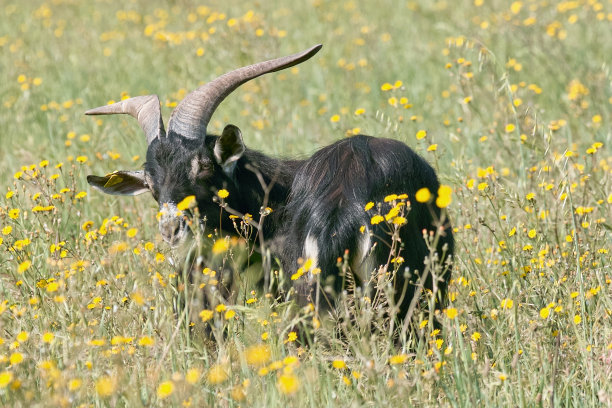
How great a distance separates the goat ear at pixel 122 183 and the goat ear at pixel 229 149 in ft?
1.77

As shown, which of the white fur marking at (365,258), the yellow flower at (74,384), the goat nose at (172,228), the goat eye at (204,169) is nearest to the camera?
the yellow flower at (74,384)

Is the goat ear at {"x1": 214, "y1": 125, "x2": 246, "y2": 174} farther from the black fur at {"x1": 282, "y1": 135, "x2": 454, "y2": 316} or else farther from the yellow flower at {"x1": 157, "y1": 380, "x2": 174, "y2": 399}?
the yellow flower at {"x1": 157, "y1": 380, "x2": 174, "y2": 399}

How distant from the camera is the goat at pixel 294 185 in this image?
3975 mm

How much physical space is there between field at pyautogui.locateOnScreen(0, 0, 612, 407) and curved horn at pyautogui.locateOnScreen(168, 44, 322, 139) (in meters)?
0.57

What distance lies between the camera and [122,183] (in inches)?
202

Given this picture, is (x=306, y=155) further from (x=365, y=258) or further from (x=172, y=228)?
(x=365, y=258)

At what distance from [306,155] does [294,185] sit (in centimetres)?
98

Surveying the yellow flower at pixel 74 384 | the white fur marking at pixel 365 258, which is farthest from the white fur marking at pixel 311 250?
the yellow flower at pixel 74 384

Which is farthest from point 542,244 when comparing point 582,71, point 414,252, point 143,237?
point 582,71

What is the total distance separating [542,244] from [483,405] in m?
1.30

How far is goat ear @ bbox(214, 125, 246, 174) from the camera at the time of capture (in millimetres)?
4652

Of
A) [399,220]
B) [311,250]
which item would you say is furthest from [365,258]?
[399,220]

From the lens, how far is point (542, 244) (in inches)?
174

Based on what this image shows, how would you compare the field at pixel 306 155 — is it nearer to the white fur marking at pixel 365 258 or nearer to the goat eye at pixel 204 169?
the white fur marking at pixel 365 258
